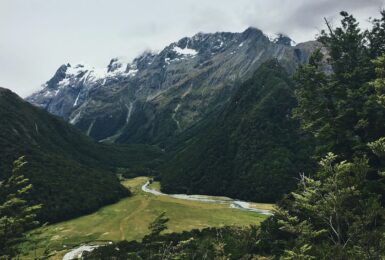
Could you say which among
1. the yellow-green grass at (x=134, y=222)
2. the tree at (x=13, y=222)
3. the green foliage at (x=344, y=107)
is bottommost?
the yellow-green grass at (x=134, y=222)

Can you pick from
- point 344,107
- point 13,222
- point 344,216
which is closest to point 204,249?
point 344,107

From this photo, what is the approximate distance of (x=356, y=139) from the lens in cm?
7200

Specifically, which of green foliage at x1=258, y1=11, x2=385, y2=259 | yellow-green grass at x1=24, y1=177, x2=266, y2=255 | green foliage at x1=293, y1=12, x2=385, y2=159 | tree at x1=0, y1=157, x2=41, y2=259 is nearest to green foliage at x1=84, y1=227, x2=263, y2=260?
green foliage at x1=258, y1=11, x2=385, y2=259

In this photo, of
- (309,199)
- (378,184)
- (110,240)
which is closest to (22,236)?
(309,199)

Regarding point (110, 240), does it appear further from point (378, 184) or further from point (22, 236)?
point (22, 236)

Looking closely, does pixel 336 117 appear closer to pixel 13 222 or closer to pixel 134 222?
pixel 13 222

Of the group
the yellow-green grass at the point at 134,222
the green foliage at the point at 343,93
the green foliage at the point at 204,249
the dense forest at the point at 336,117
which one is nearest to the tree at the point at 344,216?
the dense forest at the point at 336,117

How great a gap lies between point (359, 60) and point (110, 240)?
350 ft

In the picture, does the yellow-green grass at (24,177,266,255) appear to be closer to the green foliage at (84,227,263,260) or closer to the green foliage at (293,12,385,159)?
the green foliage at (84,227,263,260)

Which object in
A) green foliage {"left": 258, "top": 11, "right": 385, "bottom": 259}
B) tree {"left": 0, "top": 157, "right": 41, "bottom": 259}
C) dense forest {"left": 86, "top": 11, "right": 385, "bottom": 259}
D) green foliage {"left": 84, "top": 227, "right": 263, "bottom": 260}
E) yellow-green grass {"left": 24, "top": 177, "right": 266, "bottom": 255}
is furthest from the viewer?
yellow-green grass {"left": 24, "top": 177, "right": 266, "bottom": 255}

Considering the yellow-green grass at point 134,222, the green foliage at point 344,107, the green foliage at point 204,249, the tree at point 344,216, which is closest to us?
the tree at point 344,216

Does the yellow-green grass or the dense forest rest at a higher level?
the dense forest

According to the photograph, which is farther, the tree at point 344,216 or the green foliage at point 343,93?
the green foliage at point 343,93

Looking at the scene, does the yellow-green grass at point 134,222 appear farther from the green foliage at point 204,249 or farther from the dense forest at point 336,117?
the dense forest at point 336,117
